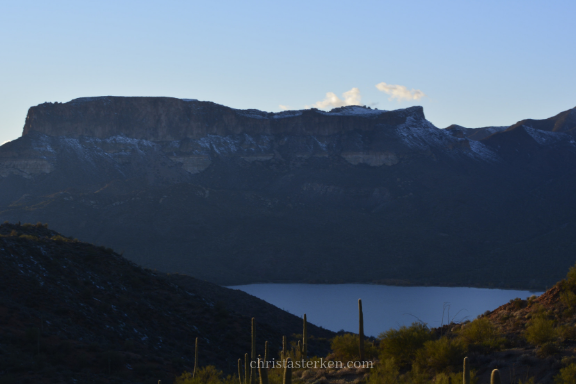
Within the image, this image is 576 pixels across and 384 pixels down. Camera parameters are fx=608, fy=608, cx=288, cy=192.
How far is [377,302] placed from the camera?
200 feet

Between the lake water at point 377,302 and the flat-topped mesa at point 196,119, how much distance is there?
202 ft

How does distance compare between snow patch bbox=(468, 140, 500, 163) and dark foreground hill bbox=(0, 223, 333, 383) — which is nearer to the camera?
dark foreground hill bbox=(0, 223, 333, 383)

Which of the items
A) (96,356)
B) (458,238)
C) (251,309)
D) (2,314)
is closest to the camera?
(96,356)

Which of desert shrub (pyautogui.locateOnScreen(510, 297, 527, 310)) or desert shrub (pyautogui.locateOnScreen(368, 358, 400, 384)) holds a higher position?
desert shrub (pyautogui.locateOnScreen(510, 297, 527, 310))

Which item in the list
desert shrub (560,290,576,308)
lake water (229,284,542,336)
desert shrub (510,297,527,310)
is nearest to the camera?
desert shrub (560,290,576,308)

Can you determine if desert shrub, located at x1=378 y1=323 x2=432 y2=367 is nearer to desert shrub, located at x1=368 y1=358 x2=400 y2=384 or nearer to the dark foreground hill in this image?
desert shrub, located at x1=368 y1=358 x2=400 y2=384

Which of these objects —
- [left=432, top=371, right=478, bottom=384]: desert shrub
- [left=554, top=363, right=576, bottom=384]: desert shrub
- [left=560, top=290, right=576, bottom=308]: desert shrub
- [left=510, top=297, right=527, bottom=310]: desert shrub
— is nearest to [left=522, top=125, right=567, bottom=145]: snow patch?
[left=510, top=297, right=527, bottom=310]: desert shrub

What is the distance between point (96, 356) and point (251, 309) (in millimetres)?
19162

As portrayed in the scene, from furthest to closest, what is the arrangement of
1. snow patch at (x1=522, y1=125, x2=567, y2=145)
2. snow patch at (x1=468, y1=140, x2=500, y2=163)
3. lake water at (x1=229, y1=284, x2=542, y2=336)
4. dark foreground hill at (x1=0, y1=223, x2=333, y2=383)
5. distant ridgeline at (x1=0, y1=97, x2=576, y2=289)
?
snow patch at (x1=522, y1=125, x2=567, y2=145), snow patch at (x1=468, y1=140, x2=500, y2=163), distant ridgeline at (x1=0, y1=97, x2=576, y2=289), lake water at (x1=229, y1=284, x2=542, y2=336), dark foreground hill at (x1=0, y1=223, x2=333, y2=383)

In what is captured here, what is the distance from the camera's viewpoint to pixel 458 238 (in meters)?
86.8

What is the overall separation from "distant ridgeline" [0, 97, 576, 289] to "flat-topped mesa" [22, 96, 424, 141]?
302mm

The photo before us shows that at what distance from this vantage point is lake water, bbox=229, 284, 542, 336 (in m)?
48.8

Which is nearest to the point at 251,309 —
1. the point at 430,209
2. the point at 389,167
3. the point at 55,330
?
the point at 55,330

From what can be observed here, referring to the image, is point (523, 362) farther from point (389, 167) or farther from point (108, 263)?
→ point (389, 167)
